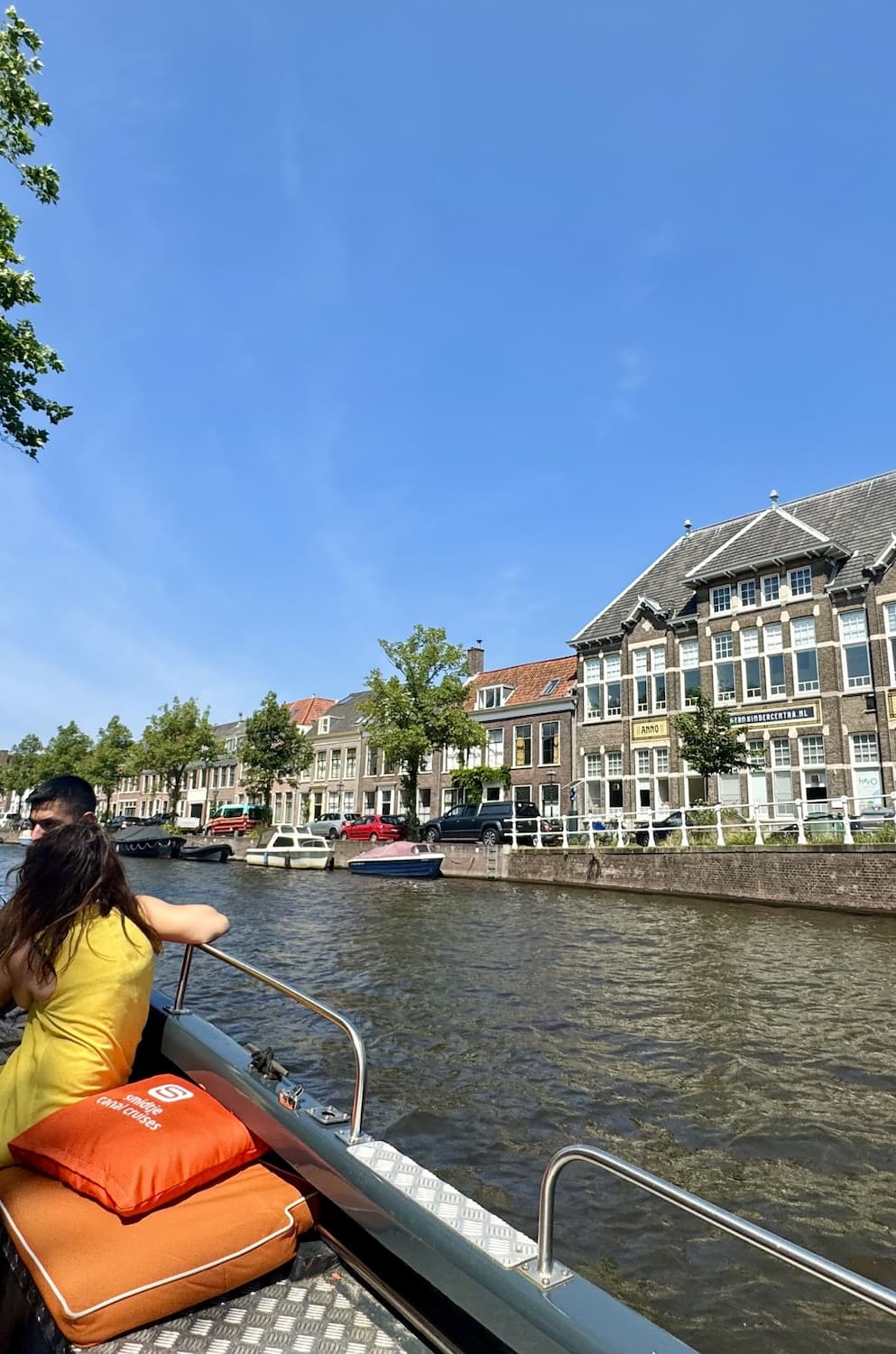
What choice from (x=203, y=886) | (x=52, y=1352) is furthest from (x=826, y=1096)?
(x=203, y=886)

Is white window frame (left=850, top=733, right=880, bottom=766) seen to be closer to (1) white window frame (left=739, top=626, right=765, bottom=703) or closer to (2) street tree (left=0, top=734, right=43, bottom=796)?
(1) white window frame (left=739, top=626, right=765, bottom=703)

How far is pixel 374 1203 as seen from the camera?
242 cm

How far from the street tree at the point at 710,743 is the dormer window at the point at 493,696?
1777cm

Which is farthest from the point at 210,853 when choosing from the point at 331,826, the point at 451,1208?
the point at 451,1208

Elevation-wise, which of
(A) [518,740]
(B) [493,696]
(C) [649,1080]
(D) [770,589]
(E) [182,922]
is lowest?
(C) [649,1080]

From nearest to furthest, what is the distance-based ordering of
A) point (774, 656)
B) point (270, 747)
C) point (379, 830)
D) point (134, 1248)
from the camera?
point (134, 1248), point (774, 656), point (379, 830), point (270, 747)

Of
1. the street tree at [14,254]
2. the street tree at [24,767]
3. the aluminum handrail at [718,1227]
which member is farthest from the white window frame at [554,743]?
the street tree at [24,767]

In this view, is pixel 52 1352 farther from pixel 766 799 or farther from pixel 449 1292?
pixel 766 799

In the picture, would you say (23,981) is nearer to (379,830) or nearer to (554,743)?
(379,830)

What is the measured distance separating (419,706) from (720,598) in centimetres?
1407

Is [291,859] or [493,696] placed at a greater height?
[493,696]

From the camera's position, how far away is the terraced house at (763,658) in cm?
2873

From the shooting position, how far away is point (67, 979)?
104 inches

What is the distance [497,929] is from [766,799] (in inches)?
728
